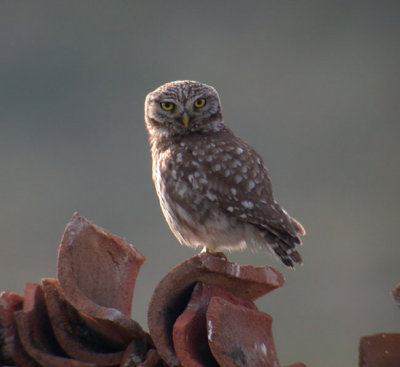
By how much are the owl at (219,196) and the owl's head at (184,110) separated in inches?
0.5

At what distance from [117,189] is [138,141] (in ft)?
6.56

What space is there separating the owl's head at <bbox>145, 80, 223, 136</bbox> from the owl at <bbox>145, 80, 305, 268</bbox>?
0.01 meters

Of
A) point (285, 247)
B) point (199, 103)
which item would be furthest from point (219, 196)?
point (199, 103)

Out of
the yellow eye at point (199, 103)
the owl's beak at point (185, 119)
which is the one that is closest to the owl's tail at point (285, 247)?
the owl's beak at point (185, 119)

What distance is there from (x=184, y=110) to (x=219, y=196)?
81 cm

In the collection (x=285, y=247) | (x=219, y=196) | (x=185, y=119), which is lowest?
(x=285, y=247)

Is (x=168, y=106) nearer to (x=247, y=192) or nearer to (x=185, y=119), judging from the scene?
(x=185, y=119)

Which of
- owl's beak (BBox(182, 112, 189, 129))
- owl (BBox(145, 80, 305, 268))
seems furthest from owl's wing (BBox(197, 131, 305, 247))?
owl's beak (BBox(182, 112, 189, 129))

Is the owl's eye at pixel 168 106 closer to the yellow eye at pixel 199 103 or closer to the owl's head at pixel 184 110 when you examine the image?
the owl's head at pixel 184 110

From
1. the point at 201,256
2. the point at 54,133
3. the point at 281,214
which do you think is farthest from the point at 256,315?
the point at 54,133

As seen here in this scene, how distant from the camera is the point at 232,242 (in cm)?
438

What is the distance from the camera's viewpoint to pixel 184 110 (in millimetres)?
4840

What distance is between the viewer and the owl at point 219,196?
164 inches

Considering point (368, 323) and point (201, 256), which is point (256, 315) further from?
point (368, 323)
